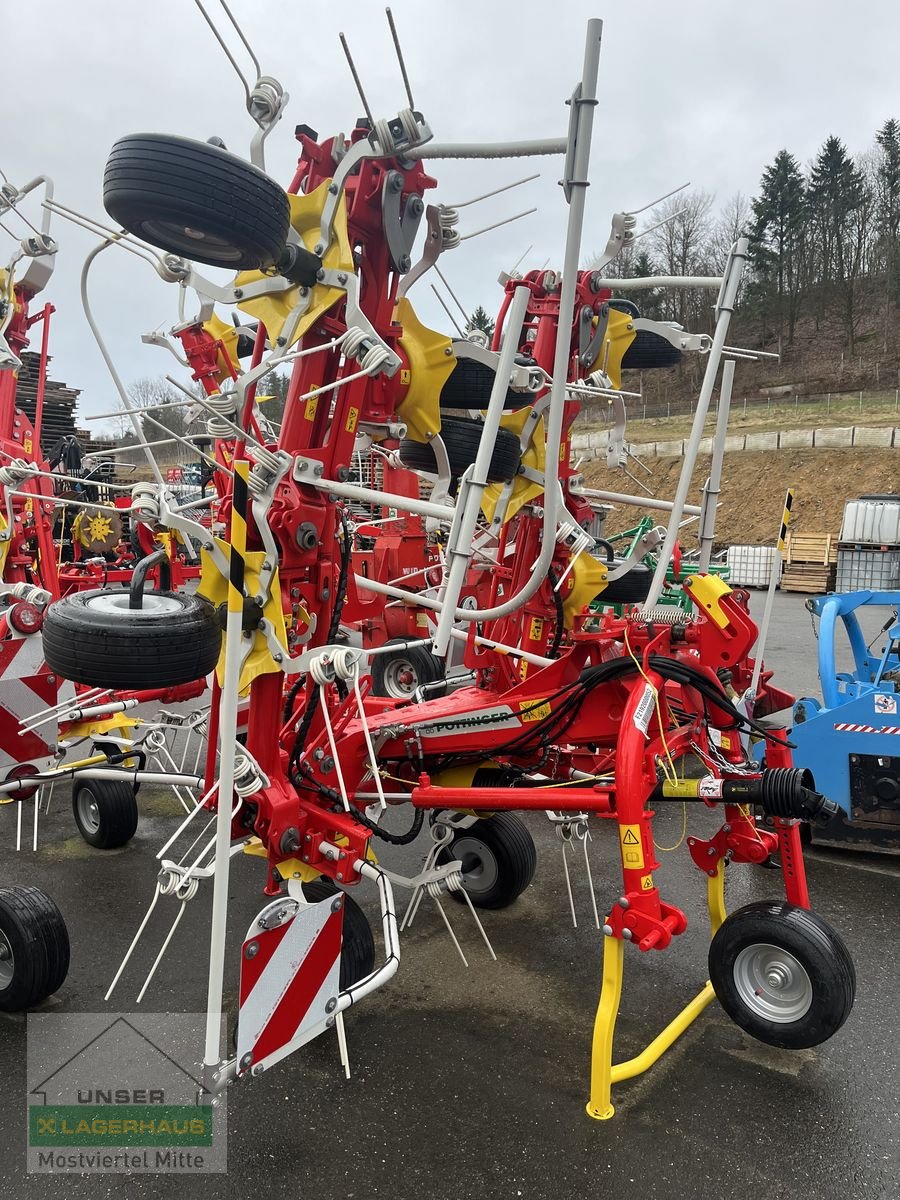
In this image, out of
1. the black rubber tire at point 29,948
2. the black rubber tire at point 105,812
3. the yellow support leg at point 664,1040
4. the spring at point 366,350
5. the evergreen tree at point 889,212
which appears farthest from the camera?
the evergreen tree at point 889,212

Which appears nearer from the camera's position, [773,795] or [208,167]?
[208,167]

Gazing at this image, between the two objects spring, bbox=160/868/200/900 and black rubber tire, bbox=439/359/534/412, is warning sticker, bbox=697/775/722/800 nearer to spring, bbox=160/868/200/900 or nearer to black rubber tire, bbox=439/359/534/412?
black rubber tire, bbox=439/359/534/412

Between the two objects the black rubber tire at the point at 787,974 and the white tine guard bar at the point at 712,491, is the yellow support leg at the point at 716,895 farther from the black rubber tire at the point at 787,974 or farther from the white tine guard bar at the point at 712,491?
the white tine guard bar at the point at 712,491

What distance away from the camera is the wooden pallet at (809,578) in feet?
65.3

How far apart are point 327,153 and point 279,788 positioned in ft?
8.50

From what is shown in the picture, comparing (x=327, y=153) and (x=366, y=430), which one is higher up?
(x=327, y=153)

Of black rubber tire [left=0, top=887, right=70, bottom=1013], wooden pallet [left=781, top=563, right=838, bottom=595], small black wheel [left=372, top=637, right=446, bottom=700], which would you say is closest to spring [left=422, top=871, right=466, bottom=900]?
black rubber tire [left=0, top=887, right=70, bottom=1013]

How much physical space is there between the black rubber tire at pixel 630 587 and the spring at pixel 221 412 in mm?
2882

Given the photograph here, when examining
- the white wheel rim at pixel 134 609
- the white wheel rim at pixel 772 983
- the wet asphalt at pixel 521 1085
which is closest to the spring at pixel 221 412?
the white wheel rim at pixel 134 609

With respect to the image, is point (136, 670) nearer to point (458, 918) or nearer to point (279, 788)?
point (279, 788)

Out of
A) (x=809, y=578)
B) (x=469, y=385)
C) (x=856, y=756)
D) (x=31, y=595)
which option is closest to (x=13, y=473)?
A: (x=31, y=595)

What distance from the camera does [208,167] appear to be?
8.54 ft

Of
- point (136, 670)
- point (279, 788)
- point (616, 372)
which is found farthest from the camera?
point (616, 372)

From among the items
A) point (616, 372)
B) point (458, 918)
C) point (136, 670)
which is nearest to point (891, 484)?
point (616, 372)
